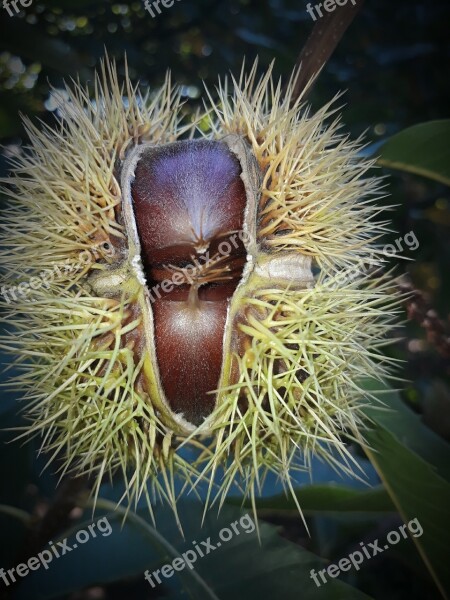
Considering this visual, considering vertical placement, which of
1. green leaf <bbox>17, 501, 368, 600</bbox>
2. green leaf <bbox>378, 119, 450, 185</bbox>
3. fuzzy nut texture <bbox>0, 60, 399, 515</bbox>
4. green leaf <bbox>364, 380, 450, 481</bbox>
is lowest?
green leaf <bbox>17, 501, 368, 600</bbox>

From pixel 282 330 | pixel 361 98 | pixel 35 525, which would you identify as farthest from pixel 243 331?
pixel 361 98

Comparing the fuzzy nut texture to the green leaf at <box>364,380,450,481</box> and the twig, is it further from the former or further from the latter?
the green leaf at <box>364,380,450,481</box>

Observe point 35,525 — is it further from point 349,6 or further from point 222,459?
point 349,6

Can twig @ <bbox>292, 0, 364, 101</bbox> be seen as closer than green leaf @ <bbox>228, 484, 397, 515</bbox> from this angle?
Yes

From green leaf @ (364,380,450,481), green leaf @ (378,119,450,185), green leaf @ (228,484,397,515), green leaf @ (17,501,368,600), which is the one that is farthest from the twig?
green leaf @ (17,501,368,600)

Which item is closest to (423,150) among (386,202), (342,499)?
(386,202)

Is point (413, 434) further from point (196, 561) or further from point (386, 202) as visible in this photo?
point (386, 202)

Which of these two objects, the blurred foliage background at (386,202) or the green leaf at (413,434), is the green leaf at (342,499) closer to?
the blurred foliage background at (386,202)

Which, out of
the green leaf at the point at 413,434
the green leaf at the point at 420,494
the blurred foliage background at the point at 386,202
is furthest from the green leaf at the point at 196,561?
the green leaf at the point at 413,434
